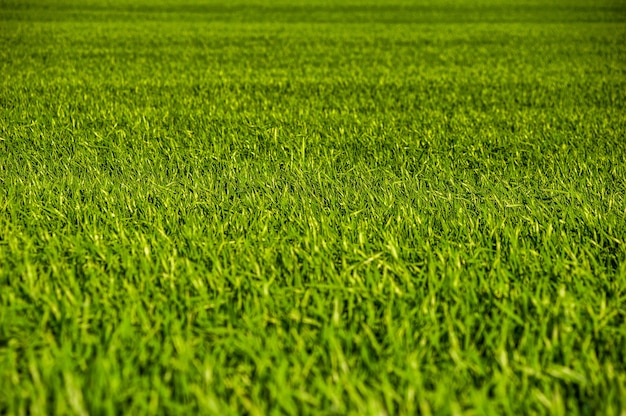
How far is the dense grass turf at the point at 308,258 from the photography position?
165cm

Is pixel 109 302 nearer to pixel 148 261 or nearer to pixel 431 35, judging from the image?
pixel 148 261

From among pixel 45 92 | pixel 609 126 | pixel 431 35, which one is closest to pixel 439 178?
pixel 609 126

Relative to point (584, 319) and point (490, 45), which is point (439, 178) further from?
point (490, 45)

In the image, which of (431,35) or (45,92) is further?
(431,35)

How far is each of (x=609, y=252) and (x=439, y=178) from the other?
1403mm

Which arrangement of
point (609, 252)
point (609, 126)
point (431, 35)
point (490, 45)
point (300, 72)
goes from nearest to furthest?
point (609, 252) < point (609, 126) < point (300, 72) < point (490, 45) < point (431, 35)

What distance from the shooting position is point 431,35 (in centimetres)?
1694

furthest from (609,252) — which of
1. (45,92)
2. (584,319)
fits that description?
(45,92)

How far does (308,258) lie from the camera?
236 centimetres

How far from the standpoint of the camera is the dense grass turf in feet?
5.42

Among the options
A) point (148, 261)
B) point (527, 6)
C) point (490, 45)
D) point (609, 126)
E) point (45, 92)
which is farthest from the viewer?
point (527, 6)

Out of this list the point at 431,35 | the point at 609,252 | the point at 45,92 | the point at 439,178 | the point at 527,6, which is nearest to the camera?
the point at 609,252

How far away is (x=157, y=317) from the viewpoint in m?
1.95

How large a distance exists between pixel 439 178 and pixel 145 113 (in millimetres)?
3392
